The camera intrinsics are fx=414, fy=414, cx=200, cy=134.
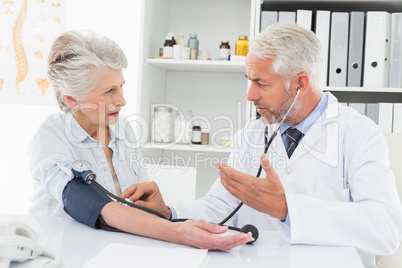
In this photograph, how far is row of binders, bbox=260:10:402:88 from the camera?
1.90 metres

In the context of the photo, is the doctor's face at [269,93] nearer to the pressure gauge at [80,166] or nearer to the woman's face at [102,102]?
the woman's face at [102,102]

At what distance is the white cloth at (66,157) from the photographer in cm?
106

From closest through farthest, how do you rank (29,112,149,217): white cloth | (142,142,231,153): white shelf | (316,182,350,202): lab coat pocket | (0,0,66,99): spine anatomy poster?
(29,112,149,217): white cloth
(316,182,350,202): lab coat pocket
(142,142,231,153): white shelf
(0,0,66,99): spine anatomy poster

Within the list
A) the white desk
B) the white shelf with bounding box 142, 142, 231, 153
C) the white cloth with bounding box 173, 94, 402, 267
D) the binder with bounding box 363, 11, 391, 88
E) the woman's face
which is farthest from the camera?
the white shelf with bounding box 142, 142, 231, 153

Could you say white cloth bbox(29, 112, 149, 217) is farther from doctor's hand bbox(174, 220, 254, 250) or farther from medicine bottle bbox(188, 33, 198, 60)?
medicine bottle bbox(188, 33, 198, 60)

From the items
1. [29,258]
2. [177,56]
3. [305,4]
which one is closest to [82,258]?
[29,258]

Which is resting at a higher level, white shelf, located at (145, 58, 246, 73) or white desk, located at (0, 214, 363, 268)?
white shelf, located at (145, 58, 246, 73)

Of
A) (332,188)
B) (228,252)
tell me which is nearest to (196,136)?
(332,188)

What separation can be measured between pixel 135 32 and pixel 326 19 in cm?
105

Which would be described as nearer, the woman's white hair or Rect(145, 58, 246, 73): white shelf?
the woman's white hair

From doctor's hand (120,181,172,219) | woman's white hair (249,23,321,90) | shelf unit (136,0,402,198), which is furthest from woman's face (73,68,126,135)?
shelf unit (136,0,402,198)

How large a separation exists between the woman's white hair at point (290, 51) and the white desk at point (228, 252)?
2.20 feet

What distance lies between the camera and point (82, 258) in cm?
72

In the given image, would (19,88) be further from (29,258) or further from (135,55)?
(29,258)
